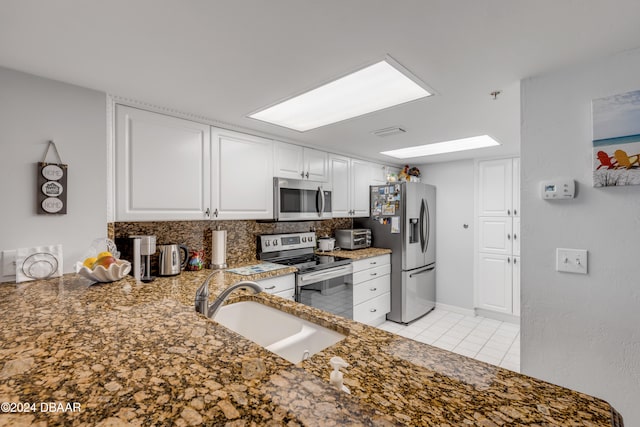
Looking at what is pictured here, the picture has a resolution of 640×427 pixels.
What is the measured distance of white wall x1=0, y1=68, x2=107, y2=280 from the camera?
1585 mm

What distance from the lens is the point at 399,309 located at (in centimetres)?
375

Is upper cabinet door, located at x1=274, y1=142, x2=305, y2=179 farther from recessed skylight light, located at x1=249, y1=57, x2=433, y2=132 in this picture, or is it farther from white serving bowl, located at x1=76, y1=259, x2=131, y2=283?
white serving bowl, located at x1=76, y1=259, x2=131, y2=283

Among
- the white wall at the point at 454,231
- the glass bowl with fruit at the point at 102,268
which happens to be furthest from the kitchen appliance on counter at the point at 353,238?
the glass bowl with fruit at the point at 102,268

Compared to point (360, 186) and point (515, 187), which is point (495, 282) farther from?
point (360, 186)

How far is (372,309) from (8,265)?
123 inches

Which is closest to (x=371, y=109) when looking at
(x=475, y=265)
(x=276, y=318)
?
(x=276, y=318)

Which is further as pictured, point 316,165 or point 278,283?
point 316,165

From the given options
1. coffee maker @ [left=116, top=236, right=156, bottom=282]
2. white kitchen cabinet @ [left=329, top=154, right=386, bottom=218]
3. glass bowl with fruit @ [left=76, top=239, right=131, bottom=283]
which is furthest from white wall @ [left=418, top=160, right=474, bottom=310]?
glass bowl with fruit @ [left=76, top=239, right=131, bottom=283]

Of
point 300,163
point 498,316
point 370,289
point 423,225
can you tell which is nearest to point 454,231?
point 423,225

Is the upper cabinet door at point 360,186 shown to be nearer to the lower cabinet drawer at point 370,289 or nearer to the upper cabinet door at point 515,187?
the lower cabinet drawer at point 370,289

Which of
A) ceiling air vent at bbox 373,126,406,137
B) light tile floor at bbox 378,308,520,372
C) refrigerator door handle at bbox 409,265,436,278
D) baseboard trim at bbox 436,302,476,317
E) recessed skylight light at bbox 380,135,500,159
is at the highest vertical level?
recessed skylight light at bbox 380,135,500,159

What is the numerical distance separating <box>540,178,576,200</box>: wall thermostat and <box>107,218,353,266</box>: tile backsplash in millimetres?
2334

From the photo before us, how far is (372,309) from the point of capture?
11.5ft

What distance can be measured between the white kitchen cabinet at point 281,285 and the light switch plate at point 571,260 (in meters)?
1.84
